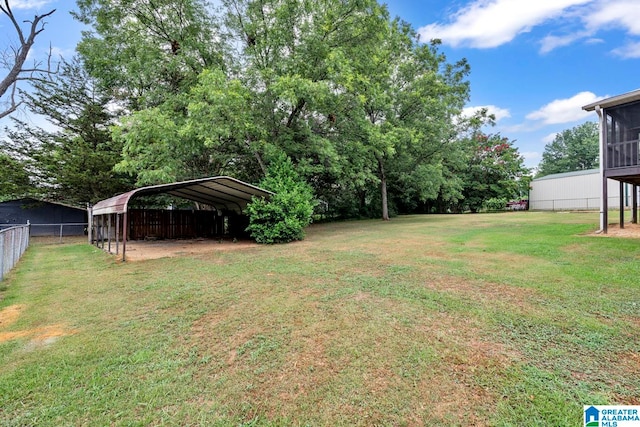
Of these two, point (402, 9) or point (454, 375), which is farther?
point (402, 9)

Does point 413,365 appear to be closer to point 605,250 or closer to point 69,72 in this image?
point 605,250

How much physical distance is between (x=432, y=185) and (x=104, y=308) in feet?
60.1

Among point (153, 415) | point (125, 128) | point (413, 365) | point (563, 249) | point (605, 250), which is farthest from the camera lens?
point (125, 128)

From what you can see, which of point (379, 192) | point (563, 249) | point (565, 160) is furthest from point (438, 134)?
point (565, 160)

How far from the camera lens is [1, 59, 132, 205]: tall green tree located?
587 inches

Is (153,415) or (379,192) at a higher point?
(379,192)

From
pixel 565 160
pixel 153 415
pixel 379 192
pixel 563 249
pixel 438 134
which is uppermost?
pixel 565 160

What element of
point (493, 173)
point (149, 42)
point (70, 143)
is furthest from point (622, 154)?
point (70, 143)

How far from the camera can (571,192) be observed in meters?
24.2

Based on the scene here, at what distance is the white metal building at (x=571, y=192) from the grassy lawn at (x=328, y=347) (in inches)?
916

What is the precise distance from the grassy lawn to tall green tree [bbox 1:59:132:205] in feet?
38.4

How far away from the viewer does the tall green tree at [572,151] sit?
1649 inches

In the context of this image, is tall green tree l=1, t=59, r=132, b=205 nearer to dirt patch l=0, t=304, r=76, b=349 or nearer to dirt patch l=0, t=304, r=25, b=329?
dirt patch l=0, t=304, r=25, b=329

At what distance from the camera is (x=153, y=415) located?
6.52 feet
